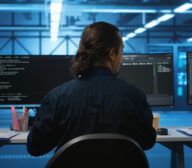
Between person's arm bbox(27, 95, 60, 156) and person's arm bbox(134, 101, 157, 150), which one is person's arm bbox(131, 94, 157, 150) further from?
person's arm bbox(27, 95, 60, 156)

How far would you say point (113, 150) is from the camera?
109cm

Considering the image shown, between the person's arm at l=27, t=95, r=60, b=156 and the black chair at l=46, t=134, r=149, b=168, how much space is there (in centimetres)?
22

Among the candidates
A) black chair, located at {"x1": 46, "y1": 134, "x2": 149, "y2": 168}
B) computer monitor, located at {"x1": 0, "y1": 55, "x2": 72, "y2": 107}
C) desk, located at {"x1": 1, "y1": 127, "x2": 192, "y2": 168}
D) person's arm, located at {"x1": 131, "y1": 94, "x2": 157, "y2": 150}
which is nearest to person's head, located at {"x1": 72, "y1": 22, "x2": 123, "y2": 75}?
person's arm, located at {"x1": 131, "y1": 94, "x2": 157, "y2": 150}

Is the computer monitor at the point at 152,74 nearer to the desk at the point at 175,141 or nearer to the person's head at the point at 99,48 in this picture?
the desk at the point at 175,141

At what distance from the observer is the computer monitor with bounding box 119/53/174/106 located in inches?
101

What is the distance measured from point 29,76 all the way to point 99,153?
1510 mm

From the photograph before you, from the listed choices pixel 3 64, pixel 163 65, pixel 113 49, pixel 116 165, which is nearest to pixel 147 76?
pixel 163 65

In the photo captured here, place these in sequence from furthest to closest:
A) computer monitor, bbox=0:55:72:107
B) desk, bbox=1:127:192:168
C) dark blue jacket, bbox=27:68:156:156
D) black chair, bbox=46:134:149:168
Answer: computer monitor, bbox=0:55:72:107 < desk, bbox=1:127:192:168 < dark blue jacket, bbox=27:68:156:156 < black chair, bbox=46:134:149:168

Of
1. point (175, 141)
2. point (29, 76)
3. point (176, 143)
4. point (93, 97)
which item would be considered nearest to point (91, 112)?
point (93, 97)

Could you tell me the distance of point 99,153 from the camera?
1.09 metres

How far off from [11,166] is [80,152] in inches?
104

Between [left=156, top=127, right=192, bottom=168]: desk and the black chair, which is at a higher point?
the black chair

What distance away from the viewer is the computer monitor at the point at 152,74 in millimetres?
2555

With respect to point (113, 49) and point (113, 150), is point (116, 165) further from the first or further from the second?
point (113, 49)
